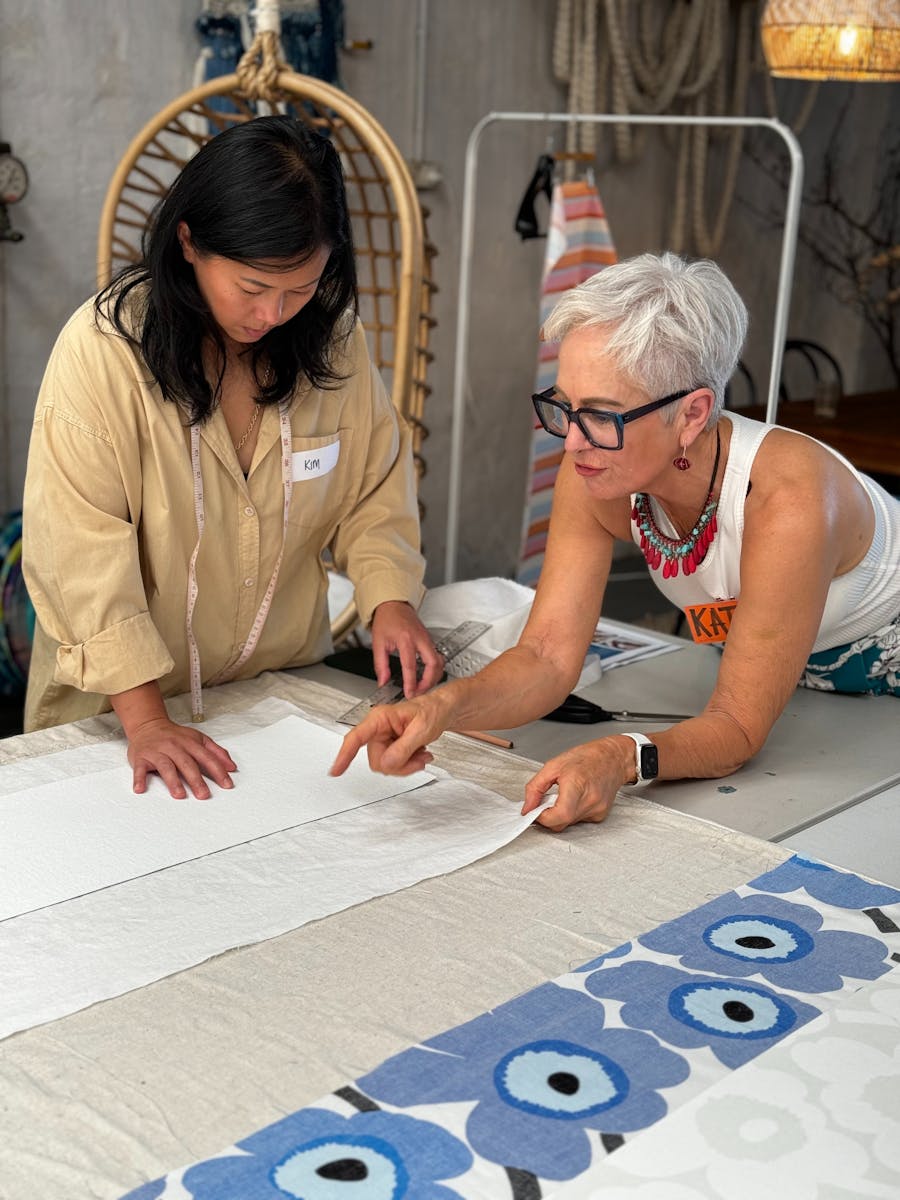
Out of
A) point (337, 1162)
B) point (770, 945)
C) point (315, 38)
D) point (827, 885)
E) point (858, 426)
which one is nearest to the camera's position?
point (337, 1162)

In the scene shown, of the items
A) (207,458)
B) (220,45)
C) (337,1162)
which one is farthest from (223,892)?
(220,45)

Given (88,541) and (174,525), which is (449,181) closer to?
(174,525)

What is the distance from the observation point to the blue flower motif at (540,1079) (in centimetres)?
97

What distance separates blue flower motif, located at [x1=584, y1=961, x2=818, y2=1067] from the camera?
1.11m

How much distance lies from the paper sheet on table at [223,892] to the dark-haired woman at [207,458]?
182mm

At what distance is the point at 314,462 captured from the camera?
189cm

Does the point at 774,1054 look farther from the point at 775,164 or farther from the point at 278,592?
the point at 775,164

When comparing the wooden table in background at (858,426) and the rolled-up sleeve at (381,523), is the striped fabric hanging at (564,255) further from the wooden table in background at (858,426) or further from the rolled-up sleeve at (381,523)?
the rolled-up sleeve at (381,523)

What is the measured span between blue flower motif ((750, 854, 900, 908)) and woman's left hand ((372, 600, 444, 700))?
58cm

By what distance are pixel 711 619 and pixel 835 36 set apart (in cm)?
261

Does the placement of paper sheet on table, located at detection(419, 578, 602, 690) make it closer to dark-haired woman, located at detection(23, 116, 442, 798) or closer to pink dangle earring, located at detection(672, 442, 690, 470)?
dark-haired woman, located at detection(23, 116, 442, 798)

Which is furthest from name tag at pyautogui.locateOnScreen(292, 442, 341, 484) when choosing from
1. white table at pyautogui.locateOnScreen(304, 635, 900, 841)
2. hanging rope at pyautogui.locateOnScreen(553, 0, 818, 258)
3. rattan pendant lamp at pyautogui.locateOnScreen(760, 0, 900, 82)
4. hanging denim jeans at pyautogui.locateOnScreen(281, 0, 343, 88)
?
hanging rope at pyautogui.locateOnScreen(553, 0, 818, 258)

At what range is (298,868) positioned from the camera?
4.54 feet

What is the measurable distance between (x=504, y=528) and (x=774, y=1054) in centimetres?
438
